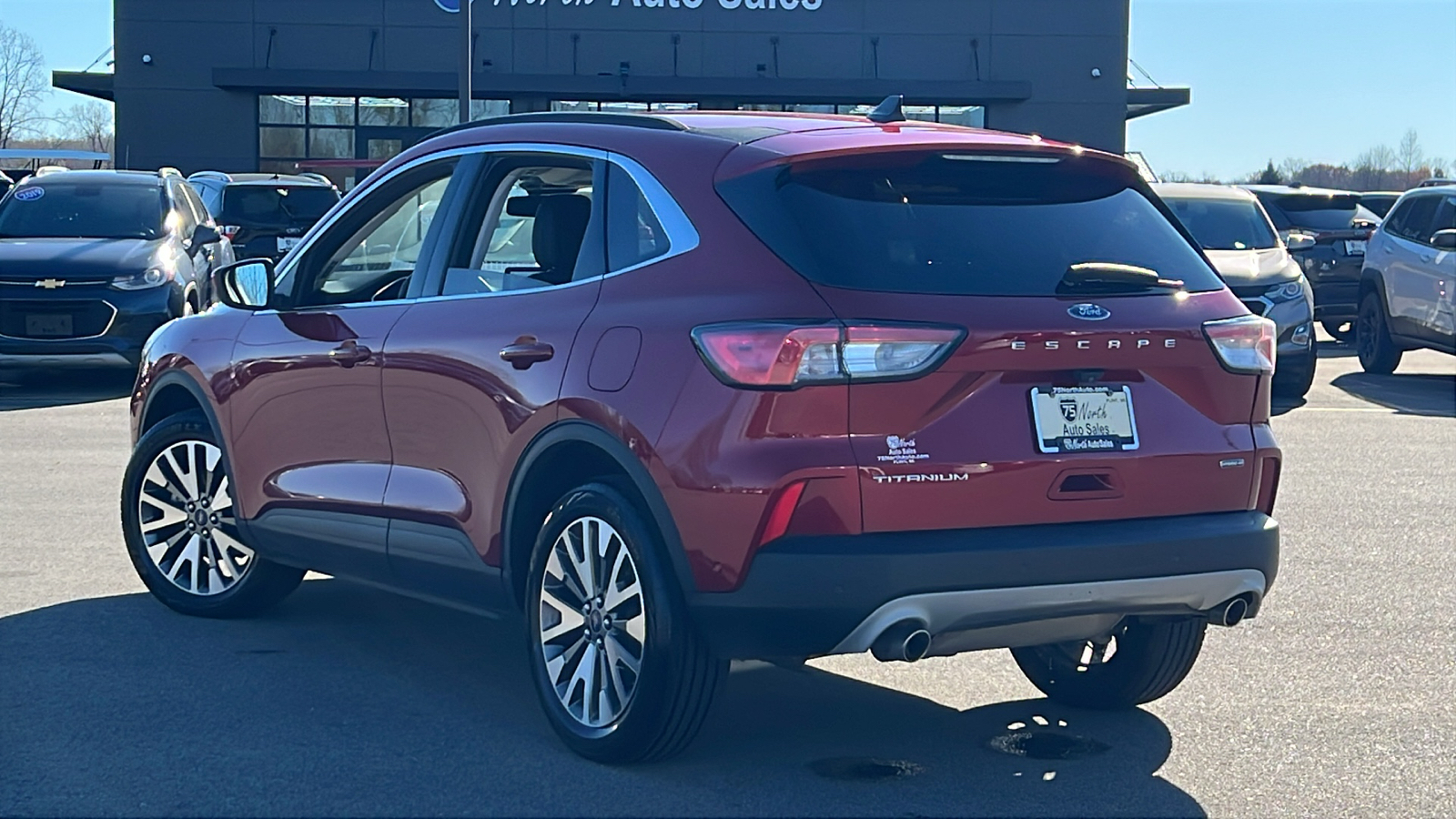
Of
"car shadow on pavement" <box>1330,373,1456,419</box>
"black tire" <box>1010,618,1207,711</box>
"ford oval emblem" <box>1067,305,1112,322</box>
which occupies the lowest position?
"car shadow on pavement" <box>1330,373,1456,419</box>

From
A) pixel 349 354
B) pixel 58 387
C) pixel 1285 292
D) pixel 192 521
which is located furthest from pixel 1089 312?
pixel 58 387

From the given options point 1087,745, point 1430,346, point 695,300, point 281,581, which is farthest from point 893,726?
point 1430,346

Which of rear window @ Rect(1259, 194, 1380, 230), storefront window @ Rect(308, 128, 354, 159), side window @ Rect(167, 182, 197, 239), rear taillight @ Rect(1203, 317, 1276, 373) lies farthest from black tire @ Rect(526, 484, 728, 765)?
storefront window @ Rect(308, 128, 354, 159)

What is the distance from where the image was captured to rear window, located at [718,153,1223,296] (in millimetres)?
4598

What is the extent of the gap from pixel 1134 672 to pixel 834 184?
1.87 meters

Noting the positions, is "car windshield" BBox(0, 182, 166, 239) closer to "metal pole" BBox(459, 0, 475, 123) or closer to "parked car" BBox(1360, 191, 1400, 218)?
"metal pole" BBox(459, 0, 475, 123)

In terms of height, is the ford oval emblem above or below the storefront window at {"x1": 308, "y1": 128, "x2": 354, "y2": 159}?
below

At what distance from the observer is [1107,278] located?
4.84 m

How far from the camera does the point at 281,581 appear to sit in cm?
686

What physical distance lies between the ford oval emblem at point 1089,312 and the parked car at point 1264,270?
9.99 metres

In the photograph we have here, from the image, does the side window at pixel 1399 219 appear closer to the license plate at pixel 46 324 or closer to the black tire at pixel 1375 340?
the black tire at pixel 1375 340

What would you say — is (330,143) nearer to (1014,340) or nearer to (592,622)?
(592,622)

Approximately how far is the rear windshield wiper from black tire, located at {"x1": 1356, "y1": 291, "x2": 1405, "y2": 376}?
13.5 m

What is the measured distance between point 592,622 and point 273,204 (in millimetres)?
18165
